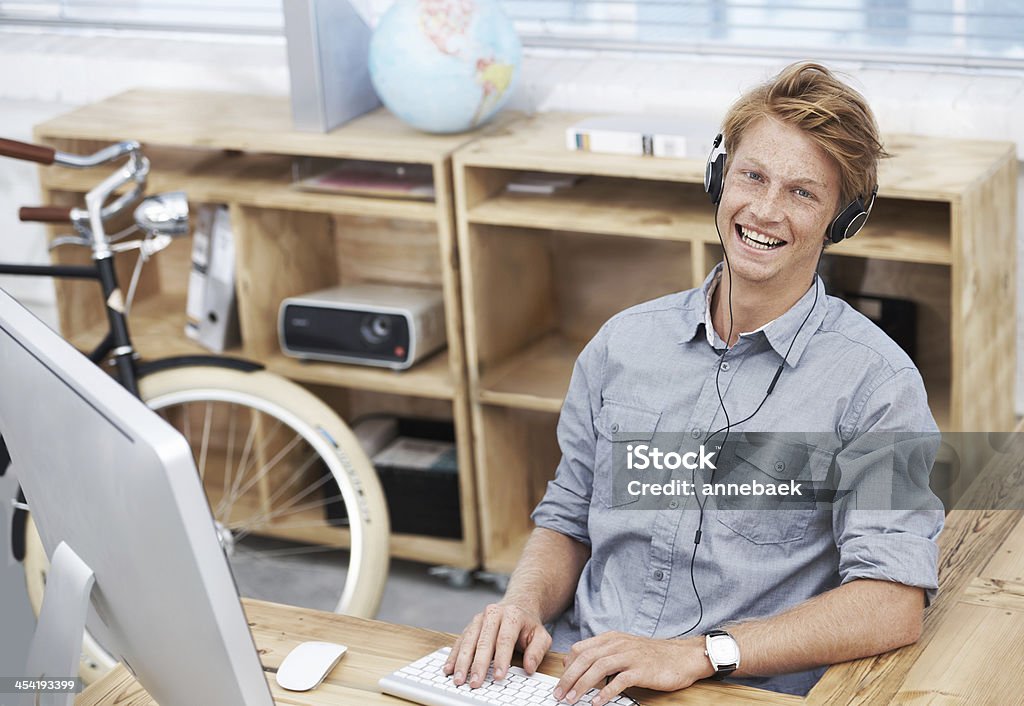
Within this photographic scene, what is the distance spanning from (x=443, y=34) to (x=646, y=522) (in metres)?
1.25

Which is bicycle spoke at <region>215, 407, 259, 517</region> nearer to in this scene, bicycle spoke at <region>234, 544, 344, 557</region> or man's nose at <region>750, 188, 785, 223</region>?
bicycle spoke at <region>234, 544, 344, 557</region>

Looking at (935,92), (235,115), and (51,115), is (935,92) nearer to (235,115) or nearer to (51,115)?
(235,115)

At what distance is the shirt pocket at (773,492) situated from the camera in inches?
59.1

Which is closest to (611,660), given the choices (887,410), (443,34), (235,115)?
(887,410)

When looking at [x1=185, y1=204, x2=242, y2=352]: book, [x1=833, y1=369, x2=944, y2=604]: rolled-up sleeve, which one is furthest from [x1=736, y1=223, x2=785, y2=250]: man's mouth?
[x1=185, y1=204, x2=242, y2=352]: book

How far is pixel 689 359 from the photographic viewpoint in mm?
1621

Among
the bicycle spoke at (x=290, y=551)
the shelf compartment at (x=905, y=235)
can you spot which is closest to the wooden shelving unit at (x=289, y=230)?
the bicycle spoke at (x=290, y=551)

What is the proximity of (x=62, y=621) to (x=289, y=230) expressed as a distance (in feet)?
6.30

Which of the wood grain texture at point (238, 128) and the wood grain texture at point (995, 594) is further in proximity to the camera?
the wood grain texture at point (238, 128)

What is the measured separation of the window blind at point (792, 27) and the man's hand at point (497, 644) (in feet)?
5.36

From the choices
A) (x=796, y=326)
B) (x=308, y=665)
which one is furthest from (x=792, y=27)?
(x=308, y=665)

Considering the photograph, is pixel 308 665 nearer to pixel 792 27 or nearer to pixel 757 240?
pixel 757 240

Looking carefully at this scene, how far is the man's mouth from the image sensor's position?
155cm

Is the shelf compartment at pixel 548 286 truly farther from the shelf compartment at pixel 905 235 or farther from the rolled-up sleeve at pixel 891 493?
the rolled-up sleeve at pixel 891 493
